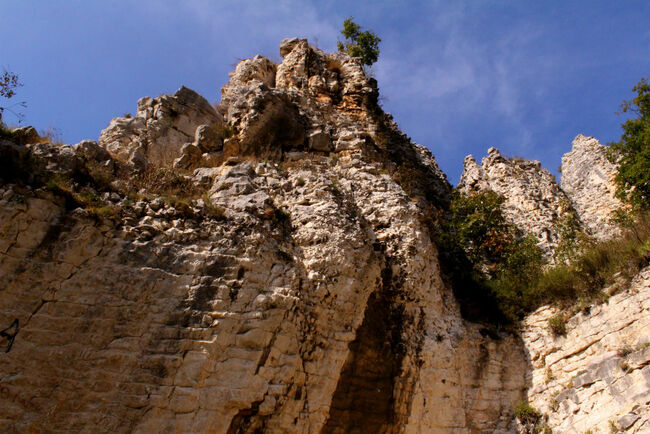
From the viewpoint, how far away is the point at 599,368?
24.7ft

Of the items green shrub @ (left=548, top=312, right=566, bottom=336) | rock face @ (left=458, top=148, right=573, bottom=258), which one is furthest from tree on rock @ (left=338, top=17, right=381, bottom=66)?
green shrub @ (left=548, top=312, right=566, bottom=336)

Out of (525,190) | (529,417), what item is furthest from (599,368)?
(525,190)

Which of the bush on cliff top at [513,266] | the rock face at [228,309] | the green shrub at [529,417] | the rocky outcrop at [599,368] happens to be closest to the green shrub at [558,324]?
the rocky outcrop at [599,368]

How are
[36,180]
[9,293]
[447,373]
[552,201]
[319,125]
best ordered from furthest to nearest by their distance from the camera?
[552,201]
[319,125]
[447,373]
[36,180]
[9,293]

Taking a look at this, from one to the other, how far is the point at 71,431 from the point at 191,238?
10.3ft

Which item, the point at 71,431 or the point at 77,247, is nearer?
the point at 71,431

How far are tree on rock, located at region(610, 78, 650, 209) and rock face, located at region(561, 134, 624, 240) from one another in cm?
67

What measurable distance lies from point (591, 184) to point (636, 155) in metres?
2.61

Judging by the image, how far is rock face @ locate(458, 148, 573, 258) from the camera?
42.6ft

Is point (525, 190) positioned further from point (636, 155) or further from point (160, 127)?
point (160, 127)

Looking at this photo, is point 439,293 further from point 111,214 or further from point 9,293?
point 9,293

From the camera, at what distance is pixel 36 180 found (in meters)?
7.52

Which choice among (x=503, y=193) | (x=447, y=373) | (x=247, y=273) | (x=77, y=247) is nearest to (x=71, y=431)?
(x=77, y=247)

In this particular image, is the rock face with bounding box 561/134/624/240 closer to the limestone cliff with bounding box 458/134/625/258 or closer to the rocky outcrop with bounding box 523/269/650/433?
the limestone cliff with bounding box 458/134/625/258
